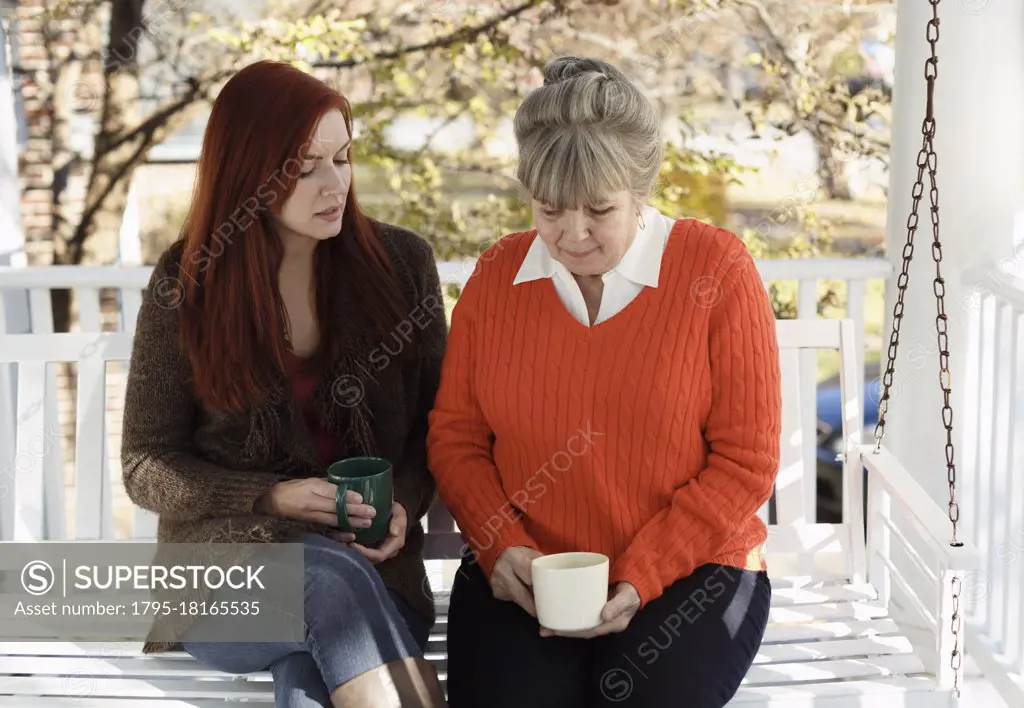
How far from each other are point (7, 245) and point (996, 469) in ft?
8.05

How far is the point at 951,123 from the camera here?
237 centimetres

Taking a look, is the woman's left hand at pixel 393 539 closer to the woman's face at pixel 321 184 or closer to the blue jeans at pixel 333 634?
the blue jeans at pixel 333 634

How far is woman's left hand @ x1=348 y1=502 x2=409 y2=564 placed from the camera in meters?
1.80

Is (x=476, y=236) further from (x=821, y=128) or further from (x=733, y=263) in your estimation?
(x=733, y=263)

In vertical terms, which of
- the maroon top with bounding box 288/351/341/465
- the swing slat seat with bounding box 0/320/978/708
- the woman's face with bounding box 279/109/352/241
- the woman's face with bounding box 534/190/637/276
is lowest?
the swing slat seat with bounding box 0/320/978/708

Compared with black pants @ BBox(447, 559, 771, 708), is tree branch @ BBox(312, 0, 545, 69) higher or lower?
higher

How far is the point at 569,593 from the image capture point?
158 centimetres

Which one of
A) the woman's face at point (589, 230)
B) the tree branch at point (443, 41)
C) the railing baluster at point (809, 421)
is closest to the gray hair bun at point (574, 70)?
the woman's face at point (589, 230)

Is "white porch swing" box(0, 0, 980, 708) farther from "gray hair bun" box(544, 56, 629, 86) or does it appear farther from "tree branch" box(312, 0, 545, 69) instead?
"tree branch" box(312, 0, 545, 69)

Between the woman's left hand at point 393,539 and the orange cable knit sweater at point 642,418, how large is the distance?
103mm

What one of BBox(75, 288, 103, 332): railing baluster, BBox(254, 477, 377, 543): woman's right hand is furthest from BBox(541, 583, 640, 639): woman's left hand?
BBox(75, 288, 103, 332): railing baluster

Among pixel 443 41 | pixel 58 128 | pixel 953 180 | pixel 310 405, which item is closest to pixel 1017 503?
pixel 953 180

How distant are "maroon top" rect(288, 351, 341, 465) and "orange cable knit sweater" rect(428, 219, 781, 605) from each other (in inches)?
10.1

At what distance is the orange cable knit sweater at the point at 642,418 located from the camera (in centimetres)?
176
